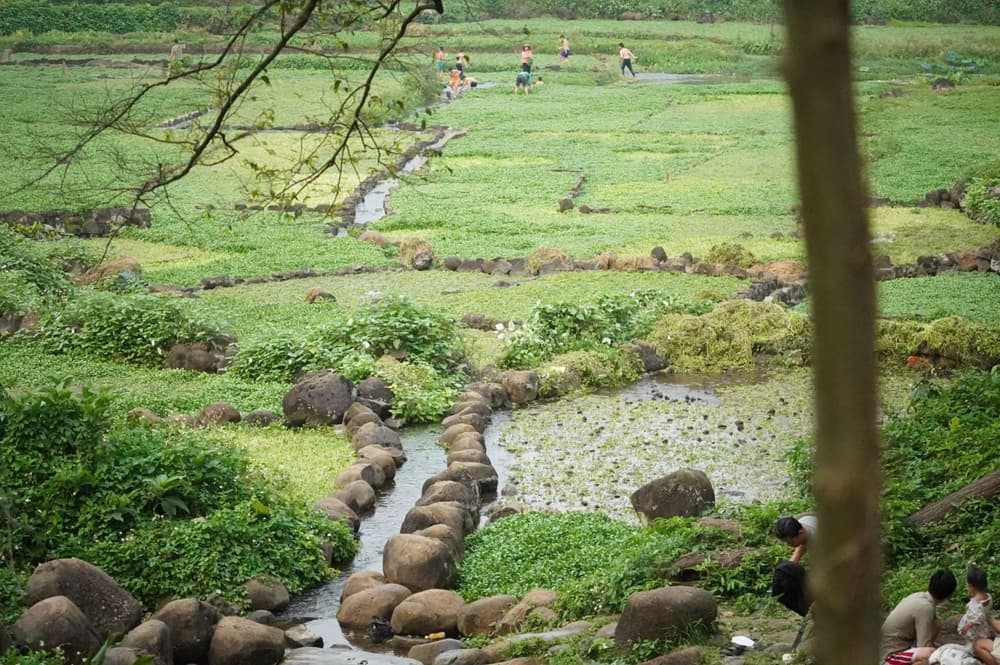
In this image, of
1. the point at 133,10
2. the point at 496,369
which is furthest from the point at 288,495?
the point at 133,10

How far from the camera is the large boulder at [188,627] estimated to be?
28.1 feet

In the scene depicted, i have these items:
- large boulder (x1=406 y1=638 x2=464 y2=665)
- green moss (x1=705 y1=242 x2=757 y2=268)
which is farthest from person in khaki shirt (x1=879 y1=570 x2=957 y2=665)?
green moss (x1=705 y1=242 x2=757 y2=268)

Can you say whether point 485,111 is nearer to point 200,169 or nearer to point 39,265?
point 200,169

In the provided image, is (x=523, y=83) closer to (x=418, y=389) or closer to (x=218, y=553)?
(x=418, y=389)

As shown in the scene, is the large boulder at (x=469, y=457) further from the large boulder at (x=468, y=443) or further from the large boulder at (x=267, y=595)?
the large boulder at (x=267, y=595)

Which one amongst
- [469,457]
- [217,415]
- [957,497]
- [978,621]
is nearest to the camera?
[978,621]

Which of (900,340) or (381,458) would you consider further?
(900,340)

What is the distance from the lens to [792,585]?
776cm

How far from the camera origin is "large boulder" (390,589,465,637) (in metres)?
9.33

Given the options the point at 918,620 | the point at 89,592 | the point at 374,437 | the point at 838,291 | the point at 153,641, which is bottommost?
the point at 374,437

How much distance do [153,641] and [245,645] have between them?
62cm

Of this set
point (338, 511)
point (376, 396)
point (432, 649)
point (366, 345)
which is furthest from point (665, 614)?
point (366, 345)

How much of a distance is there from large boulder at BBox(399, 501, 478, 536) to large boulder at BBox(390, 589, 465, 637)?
122 cm

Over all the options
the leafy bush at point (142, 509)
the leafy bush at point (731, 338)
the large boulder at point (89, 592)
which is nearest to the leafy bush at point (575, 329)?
the leafy bush at point (731, 338)
